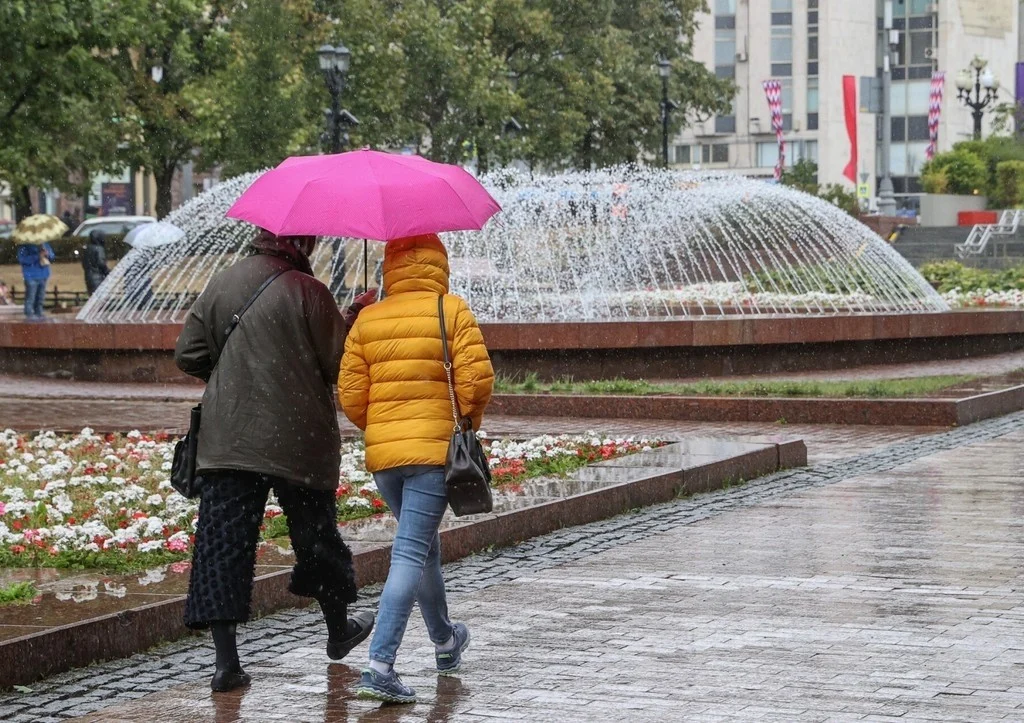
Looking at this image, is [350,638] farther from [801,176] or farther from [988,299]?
[801,176]

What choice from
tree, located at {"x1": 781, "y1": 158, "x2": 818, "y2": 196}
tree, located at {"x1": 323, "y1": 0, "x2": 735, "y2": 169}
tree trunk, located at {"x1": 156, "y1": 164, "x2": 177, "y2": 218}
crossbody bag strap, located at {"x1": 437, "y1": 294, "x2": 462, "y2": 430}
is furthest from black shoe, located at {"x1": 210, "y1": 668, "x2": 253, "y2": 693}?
tree, located at {"x1": 781, "y1": 158, "x2": 818, "y2": 196}

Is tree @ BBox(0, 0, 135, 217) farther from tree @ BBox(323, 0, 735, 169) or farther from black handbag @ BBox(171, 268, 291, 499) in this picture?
black handbag @ BBox(171, 268, 291, 499)

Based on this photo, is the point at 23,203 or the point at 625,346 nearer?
the point at 625,346

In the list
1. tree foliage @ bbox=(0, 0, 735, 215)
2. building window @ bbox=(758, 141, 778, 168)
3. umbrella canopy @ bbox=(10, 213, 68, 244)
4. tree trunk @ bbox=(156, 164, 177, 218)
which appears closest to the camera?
tree foliage @ bbox=(0, 0, 735, 215)

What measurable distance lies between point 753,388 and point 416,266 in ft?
31.7

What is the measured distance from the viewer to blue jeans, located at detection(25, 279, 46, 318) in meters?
27.4

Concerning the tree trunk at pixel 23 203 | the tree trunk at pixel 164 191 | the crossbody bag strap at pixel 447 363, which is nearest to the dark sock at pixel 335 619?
the crossbody bag strap at pixel 447 363

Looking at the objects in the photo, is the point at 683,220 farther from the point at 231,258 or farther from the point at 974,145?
the point at 974,145

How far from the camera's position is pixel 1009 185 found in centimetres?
5144

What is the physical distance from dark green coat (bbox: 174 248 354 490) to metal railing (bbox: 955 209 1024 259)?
123 feet

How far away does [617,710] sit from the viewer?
546 cm

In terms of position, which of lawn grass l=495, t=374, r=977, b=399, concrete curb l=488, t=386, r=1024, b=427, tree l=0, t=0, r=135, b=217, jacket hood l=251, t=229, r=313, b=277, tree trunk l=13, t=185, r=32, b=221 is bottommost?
concrete curb l=488, t=386, r=1024, b=427

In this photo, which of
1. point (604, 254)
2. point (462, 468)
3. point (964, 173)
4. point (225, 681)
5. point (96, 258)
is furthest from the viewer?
point (964, 173)

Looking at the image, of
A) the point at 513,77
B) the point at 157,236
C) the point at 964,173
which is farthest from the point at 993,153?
the point at 157,236
